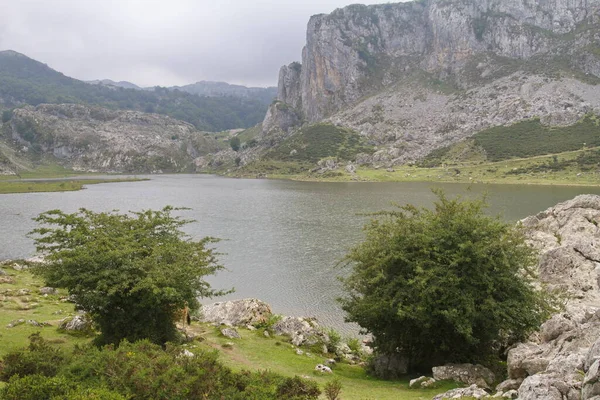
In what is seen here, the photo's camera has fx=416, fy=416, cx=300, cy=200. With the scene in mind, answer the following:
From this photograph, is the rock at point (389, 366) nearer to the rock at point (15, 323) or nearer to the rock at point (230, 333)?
the rock at point (230, 333)

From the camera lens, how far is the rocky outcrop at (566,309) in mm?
12629

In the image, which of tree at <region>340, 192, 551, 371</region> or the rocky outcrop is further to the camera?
tree at <region>340, 192, 551, 371</region>

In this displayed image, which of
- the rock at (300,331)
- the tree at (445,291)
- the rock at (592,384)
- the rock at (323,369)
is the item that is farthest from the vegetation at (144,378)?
the rock at (300,331)

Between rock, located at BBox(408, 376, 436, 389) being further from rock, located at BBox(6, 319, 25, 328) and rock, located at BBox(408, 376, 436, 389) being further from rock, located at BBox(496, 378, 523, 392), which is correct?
rock, located at BBox(6, 319, 25, 328)

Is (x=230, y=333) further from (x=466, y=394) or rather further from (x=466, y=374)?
(x=466, y=394)

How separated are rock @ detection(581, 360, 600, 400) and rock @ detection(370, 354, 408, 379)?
39.0ft

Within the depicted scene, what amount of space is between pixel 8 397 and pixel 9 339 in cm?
1207

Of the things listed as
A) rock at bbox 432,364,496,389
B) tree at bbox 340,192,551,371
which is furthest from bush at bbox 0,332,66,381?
rock at bbox 432,364,496,389

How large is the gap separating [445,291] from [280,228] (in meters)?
55.9

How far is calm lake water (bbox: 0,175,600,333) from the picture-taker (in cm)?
4338

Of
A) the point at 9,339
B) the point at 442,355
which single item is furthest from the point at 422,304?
the point at 9,339

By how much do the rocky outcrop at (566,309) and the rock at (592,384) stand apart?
1.54 feet

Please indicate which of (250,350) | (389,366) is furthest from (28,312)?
(389,366)

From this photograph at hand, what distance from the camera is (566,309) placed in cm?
2609
